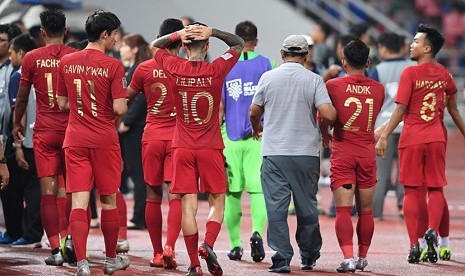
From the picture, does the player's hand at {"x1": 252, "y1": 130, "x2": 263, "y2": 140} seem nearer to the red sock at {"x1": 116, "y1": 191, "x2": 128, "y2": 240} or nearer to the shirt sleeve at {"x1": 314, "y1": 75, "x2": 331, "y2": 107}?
the shirt sleeve at {"x1": 314, "y1": 75, "x2": 331, "y2": 107}

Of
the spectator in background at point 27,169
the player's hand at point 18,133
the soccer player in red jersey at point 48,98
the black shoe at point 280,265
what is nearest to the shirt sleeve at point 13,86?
the spectator in background at point 27,169

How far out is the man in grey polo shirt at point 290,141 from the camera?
11.8m

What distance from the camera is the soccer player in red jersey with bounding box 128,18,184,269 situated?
1227cm

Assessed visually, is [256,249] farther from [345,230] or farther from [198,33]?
[198,33]

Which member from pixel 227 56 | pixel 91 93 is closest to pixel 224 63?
pixel 227 56

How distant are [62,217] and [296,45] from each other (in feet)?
9.04

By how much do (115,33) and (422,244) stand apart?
3837 millimetres

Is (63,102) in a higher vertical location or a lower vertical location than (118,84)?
lower

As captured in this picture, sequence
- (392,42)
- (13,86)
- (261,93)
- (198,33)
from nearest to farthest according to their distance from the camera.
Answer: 1. (198,33)
2. (261,93)
3. (13,86)
4. (392,42)

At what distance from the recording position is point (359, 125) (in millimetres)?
12086

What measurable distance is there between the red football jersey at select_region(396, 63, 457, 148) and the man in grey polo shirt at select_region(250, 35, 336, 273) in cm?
128

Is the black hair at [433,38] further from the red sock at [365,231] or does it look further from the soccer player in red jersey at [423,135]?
the red sock at [365,231]

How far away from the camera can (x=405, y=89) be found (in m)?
12.8

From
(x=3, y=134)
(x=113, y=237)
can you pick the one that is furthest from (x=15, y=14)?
(x=113, y=237)
